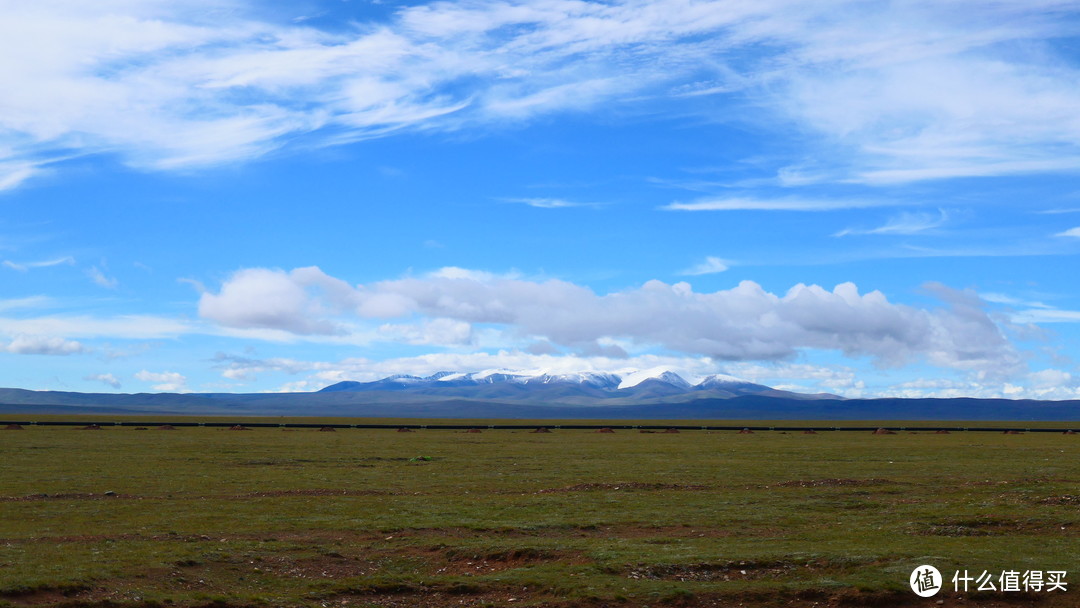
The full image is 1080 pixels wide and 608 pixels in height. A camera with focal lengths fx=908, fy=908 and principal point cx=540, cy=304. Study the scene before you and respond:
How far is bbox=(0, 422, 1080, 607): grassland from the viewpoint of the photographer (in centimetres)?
1925

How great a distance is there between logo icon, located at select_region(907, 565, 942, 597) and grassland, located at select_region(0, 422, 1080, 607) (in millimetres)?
195

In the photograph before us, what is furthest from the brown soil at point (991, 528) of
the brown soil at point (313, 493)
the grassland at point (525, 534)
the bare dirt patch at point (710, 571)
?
the brown soil at point (313, 493)

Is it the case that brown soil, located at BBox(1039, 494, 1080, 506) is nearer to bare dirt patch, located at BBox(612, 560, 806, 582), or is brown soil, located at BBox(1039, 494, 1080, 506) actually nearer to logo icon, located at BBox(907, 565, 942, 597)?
logo icon, located at BBox(907, 565, 942, 597)

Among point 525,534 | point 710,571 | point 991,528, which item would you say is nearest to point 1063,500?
point 991,528

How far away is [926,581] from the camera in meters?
19.4

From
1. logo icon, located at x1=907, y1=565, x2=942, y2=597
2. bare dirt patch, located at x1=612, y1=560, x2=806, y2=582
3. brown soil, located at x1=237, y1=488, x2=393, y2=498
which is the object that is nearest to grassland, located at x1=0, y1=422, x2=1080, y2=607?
bare dirt patch, located at x1=612, y1=560, x2=806, y2=582

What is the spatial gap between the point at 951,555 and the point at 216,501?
84.1 ft

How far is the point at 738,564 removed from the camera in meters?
21.1

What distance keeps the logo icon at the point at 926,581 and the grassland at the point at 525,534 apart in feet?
0.64

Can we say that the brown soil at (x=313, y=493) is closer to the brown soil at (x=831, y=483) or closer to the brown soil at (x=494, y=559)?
the brown soil at (x=494, y=559)

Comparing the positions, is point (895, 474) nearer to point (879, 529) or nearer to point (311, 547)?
point (879, 529)

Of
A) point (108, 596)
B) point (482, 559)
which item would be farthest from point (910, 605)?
point (108, 596)

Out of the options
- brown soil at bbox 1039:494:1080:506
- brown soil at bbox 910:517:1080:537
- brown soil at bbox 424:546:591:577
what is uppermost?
brown soil at bbox 1039:494:1080:506

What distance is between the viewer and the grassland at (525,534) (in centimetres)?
1925
